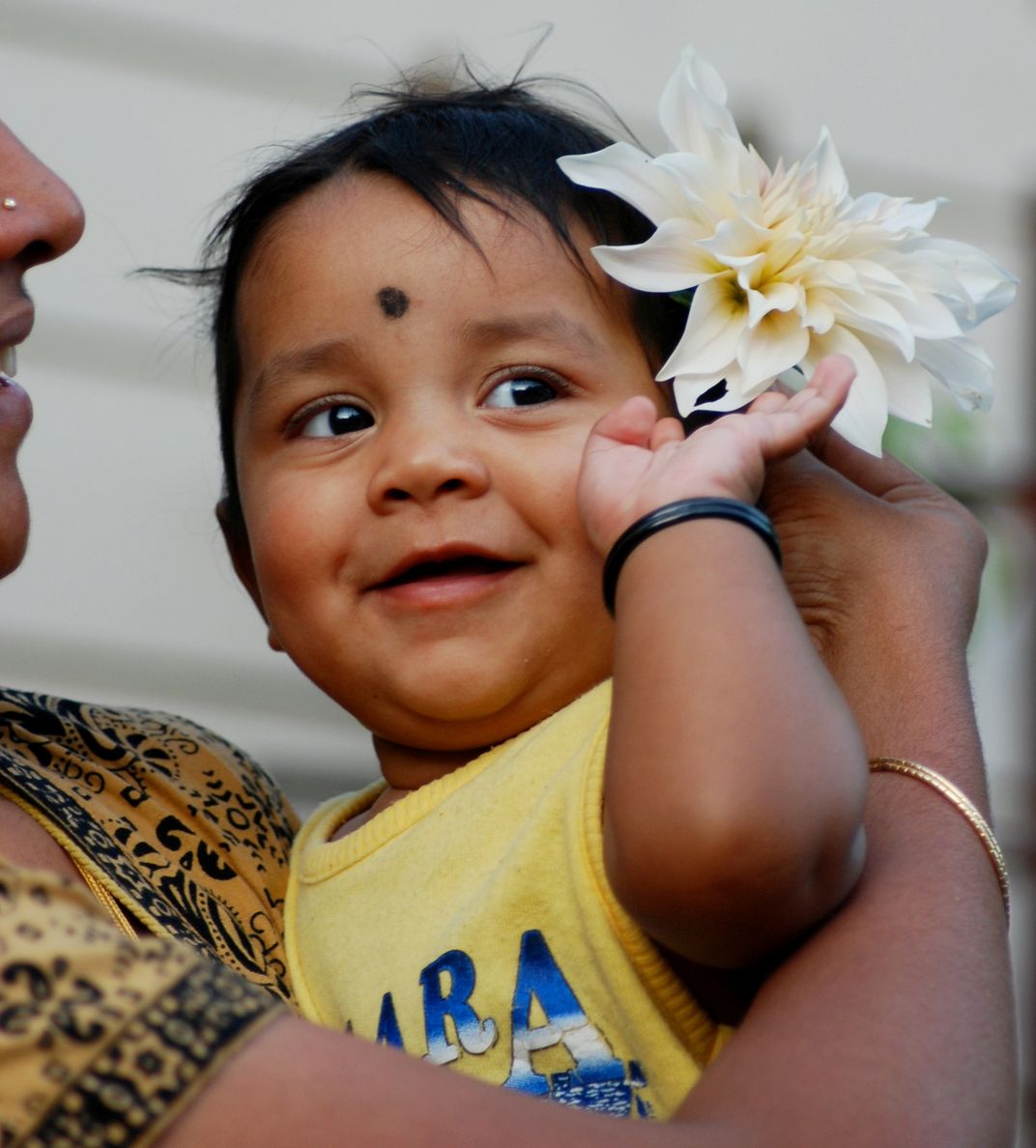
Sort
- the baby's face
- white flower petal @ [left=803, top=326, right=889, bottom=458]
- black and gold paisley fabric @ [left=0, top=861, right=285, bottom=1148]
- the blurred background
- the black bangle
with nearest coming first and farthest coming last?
black and gold paisley fabric @ [left=0, top=861, right=285, bottom=1148] < the black bangle < white flower petal @ [left=803, top=326, right=889, bottom=458] < the baby's face < the blurred background

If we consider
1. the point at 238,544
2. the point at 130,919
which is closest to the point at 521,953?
the point at 130,919

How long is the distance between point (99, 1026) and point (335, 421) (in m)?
1.15

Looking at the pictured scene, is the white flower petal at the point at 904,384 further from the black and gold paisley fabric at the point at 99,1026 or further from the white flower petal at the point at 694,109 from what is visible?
the black and gold paisley fabric at the point at 99,1026

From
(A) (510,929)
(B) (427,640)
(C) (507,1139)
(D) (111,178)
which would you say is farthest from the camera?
(D) (111,178)

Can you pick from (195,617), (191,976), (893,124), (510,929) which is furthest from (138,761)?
(893,124)

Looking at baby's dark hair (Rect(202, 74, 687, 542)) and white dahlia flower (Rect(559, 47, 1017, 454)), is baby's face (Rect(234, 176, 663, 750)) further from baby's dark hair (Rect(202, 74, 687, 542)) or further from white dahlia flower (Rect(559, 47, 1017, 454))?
white dahlia flower (Rect(559, 47, 1017, 454))

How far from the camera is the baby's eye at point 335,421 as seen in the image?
2.13 metres

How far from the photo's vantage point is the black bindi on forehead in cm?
206

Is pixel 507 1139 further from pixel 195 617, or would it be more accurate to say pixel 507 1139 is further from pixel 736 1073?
pixel 195 617

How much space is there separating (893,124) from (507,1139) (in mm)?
5182

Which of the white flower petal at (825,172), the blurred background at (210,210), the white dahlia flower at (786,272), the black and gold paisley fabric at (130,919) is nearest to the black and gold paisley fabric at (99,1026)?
the black and gold paisley fabric at (130,919)

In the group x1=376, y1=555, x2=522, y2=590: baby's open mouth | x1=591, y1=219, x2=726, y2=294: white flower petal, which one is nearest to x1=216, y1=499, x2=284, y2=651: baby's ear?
x1=376, y1=555, x2=522, y2=590: baby's open mouth

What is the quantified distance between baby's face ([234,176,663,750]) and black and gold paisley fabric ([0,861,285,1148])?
841 mm

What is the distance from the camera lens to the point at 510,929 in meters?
1.70
